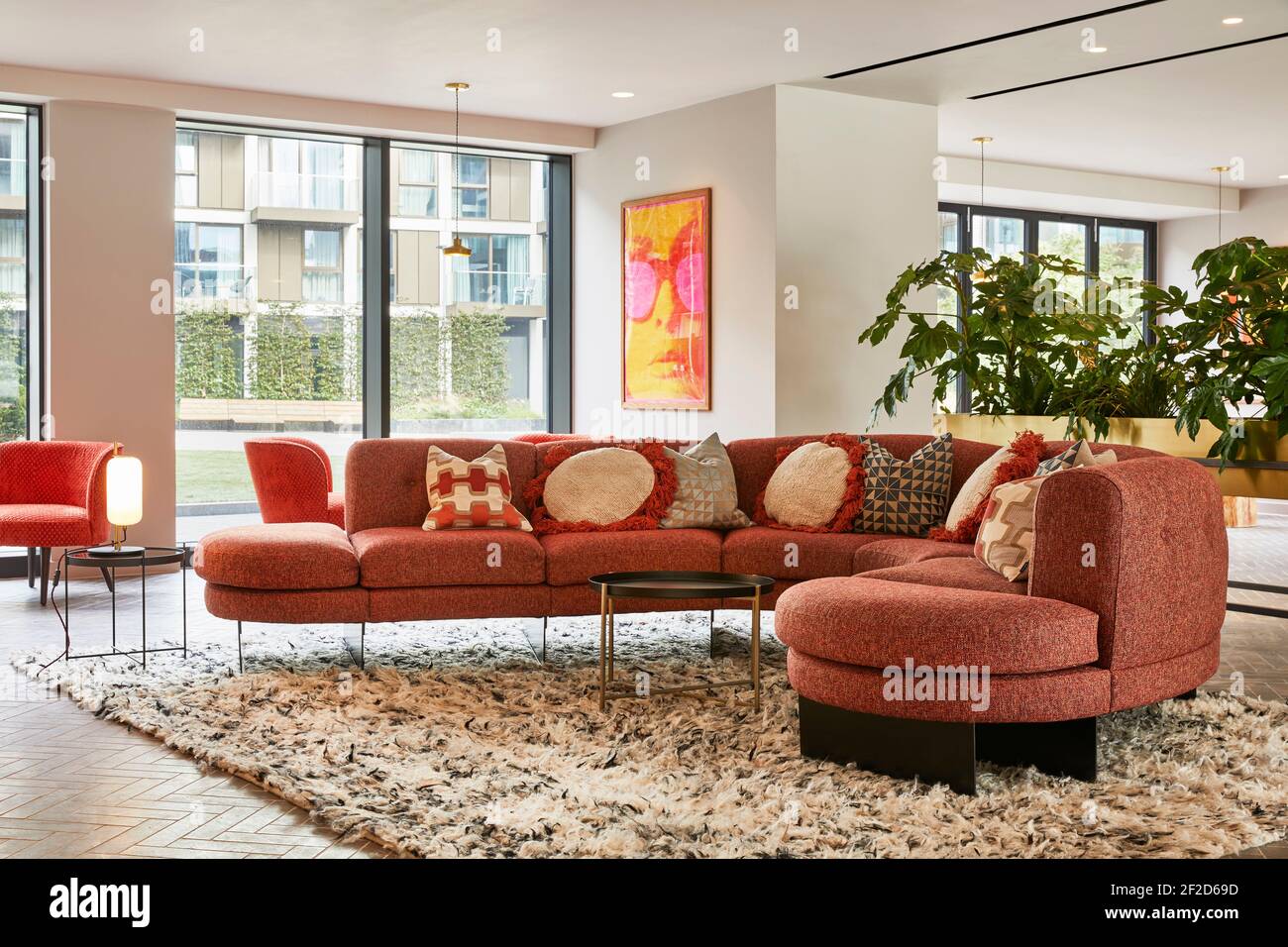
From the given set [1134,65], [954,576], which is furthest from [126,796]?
[1134,65]

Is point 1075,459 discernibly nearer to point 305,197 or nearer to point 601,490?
point 601,490

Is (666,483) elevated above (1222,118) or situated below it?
below

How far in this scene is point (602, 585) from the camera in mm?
4523

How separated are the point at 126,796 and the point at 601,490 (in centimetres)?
273

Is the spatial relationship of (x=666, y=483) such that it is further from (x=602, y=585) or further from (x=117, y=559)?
(x=117, y=559)

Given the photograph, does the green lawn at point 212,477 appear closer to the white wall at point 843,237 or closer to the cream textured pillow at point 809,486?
the white wall at point 843,237

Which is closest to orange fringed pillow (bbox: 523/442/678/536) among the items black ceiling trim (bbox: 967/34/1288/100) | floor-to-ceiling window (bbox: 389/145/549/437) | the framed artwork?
the framed artwork

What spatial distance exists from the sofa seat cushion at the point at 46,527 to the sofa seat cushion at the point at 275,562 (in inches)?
76.9

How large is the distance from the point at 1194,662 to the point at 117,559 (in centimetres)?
386

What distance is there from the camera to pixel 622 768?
3645mm

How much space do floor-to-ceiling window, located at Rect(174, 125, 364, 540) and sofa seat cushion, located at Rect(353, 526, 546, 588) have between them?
11.4 feet

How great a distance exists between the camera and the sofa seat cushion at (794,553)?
5395 millimetres

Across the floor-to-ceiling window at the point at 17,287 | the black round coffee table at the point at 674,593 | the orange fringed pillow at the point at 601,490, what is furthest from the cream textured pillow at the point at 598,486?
the floor-to-ceiling window at the point at 17,287
